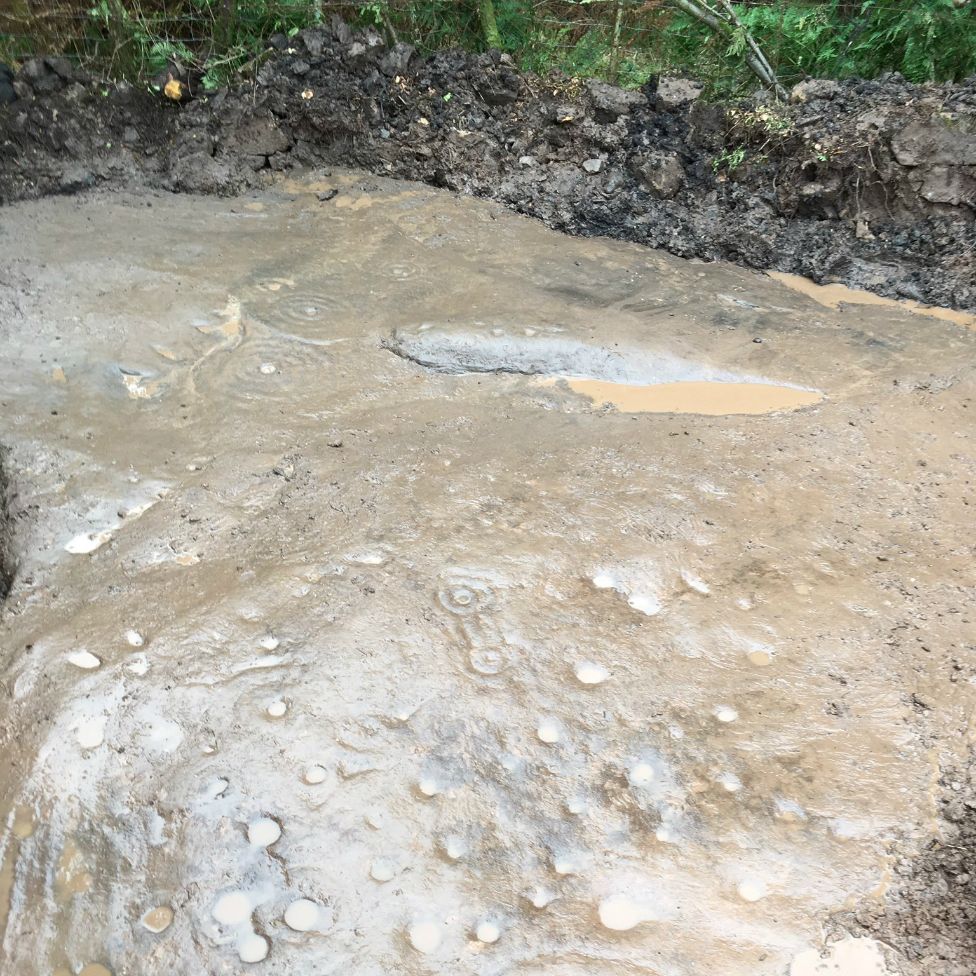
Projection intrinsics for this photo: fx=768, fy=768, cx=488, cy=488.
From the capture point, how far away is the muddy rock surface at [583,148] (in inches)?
170

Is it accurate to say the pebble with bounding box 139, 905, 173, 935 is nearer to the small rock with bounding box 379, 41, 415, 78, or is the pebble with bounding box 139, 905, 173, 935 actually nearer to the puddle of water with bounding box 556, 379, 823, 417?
the puddle of water with bounding box 556, 379, 823, 417

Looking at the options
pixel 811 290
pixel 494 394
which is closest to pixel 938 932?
pixel 494 394

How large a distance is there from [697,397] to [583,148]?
2301mm

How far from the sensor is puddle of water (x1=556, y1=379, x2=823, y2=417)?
11.2 ft

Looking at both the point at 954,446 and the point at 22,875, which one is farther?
the point at 954,446

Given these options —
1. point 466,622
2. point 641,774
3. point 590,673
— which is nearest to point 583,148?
point 466,622

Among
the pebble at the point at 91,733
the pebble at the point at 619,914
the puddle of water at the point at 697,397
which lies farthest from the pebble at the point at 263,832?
the puddle of water at the point at 697,397

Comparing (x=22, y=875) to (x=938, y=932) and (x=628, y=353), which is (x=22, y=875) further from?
(x=628, y=353)

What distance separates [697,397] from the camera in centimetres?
347

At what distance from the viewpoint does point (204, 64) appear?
508 centimetres

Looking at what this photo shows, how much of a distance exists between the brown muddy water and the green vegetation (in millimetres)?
1877

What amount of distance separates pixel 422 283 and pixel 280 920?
3.13 metres

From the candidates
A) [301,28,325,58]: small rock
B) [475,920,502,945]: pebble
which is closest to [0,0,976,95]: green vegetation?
[301,28,325,58]: small rock

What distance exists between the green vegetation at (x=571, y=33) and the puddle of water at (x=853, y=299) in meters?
1.46
